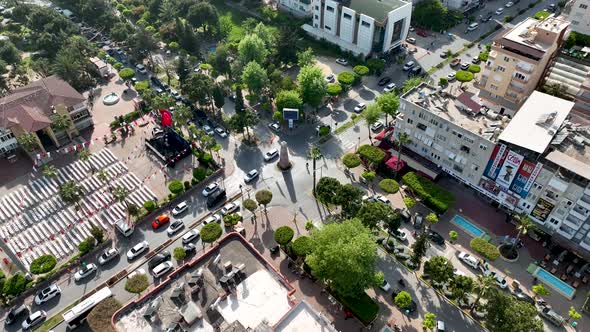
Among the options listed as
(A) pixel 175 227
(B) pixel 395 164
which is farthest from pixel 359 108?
(A) pixel 175 227

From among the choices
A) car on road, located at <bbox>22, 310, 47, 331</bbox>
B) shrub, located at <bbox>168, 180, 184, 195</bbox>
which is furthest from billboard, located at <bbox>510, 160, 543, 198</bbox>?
car on road, located at <bbox>22, 310, 47, 331</bbox>

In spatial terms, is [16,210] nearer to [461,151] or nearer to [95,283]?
[95,283]

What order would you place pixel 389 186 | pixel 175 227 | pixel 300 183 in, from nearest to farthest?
1. pixel 175 227
2. pixel 389 186
3. pixel 300 183

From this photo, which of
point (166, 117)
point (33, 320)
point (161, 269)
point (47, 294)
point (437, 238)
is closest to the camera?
point (33, 320)

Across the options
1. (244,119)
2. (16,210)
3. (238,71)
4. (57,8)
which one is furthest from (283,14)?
(16,210)

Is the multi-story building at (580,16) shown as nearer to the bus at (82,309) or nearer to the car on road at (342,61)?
the car on road at (342,61)

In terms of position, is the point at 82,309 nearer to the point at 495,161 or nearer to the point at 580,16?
the point at 495,161

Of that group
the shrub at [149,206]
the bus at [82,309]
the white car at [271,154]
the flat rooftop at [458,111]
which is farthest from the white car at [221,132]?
the bus at [82,309]
